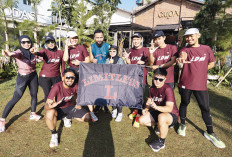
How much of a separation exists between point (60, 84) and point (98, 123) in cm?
161

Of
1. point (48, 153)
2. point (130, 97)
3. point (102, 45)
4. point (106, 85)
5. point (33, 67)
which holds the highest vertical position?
point (102, 45)

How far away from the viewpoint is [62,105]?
3609mm

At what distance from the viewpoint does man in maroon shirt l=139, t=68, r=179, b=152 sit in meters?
3.04

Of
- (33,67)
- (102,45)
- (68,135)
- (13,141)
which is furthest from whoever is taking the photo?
(102,45)

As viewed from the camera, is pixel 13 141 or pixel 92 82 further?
pixel 92 82

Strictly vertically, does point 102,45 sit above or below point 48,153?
above

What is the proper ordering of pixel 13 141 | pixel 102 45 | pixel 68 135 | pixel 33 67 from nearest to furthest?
1. pixel 13 141
2. pixel 68 135
3. pixel 33 67
4. pixel 102 45

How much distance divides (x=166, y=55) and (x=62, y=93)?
110 inches

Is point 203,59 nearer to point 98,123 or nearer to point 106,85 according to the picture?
point 106,85

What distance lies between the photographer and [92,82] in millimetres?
3725

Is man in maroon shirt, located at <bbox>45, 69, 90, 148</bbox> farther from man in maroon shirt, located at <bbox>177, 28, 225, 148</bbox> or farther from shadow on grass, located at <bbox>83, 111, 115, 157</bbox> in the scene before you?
man in maroon shirt, located at <bbox>177, 28, 225, 148</bbox>

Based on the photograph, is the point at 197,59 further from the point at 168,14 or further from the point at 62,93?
the point at 168,14

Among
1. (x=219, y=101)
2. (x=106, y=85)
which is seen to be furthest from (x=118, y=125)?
(x=219, y=101)

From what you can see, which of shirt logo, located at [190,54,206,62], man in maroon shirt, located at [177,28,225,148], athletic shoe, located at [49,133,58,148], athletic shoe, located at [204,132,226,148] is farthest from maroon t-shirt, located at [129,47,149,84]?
athletic shoe, located at [49,133,58,148]
